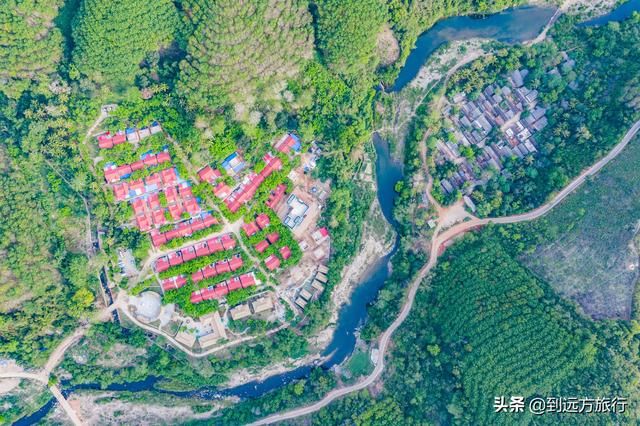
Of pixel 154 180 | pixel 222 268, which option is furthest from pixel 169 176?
pixel 222 268

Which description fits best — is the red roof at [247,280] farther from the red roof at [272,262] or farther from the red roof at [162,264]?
the red roof at [162,264]

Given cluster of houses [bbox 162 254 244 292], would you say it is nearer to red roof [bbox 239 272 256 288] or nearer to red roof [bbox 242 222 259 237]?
red roof [bbox 239 272 256 288]

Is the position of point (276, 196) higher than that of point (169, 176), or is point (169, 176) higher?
point (169, 176)

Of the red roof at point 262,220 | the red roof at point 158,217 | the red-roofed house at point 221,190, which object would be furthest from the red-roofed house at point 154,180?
the red roof at point 262,220

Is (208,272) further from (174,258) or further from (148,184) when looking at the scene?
(148,184)

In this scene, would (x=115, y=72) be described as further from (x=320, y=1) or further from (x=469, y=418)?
(x=469, y=418)

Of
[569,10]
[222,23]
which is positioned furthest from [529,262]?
[222,23]
